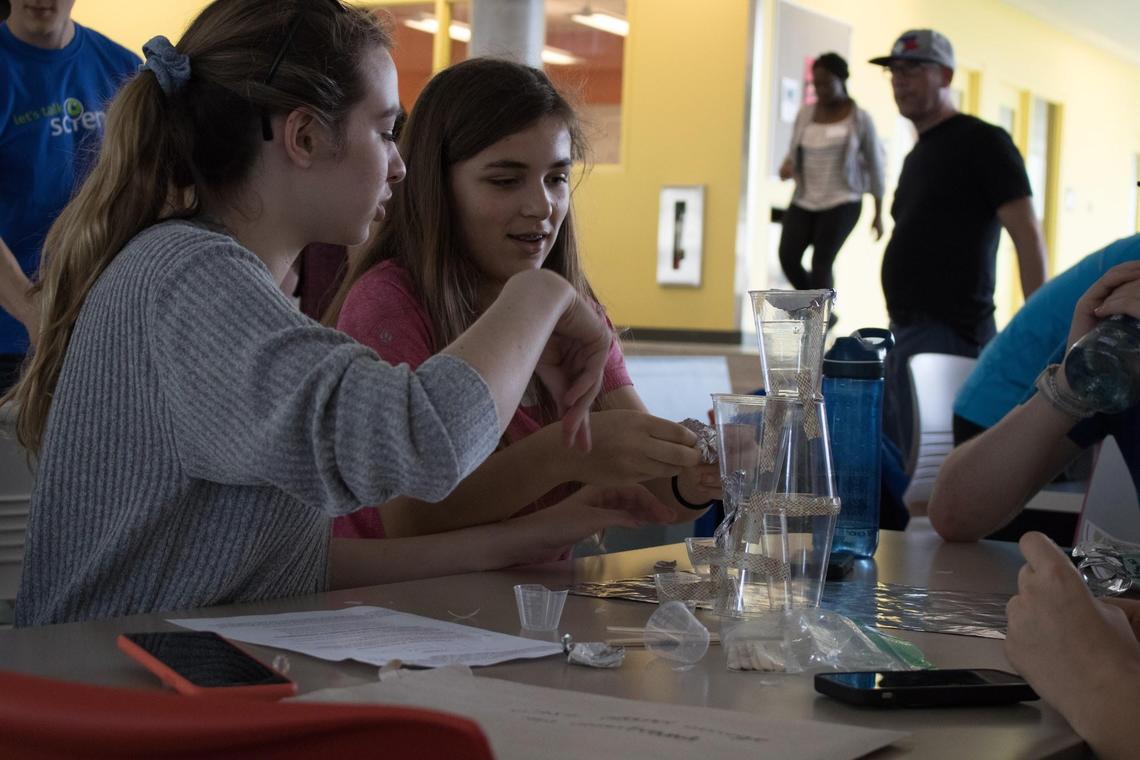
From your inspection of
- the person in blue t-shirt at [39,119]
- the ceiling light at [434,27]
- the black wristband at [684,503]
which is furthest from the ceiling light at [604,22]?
the black wristband at [684,503]

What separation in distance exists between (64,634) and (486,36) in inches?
201

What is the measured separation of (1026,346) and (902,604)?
110 centimetres

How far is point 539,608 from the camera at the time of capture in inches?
43.1

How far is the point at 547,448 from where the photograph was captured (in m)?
1.61

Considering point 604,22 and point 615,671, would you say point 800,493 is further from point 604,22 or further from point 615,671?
point 604,22

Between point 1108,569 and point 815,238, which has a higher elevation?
point 815,238

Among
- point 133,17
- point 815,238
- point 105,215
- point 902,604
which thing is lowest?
point 902,604

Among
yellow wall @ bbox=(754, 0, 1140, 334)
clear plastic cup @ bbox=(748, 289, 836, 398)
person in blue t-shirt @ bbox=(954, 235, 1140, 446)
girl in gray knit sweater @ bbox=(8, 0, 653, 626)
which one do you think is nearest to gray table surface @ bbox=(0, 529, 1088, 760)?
girl in gray knit sweater @ bbox=(8, 0, 653, 626)

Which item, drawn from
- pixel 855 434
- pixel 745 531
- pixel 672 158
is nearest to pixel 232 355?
pixel 745 531

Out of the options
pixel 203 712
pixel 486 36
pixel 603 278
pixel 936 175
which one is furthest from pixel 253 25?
Answer: pixel 603 278

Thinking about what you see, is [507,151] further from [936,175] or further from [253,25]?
[936,175]

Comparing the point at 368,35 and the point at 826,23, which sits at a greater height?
the point at 826,23

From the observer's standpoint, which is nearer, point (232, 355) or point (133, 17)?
point (232, 355)

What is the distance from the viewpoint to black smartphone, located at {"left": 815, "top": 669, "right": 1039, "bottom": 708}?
2.87ft
